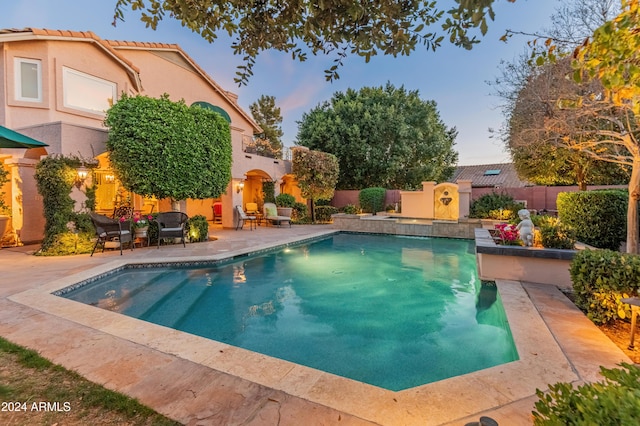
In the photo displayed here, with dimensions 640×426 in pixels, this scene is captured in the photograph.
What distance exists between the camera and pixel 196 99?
59.1ft

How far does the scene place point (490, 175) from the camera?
3691 cm

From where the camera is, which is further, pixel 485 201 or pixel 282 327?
pixel 485 201

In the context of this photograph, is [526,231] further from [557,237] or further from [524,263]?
[524,263]

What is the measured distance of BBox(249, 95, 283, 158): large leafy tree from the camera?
111ft

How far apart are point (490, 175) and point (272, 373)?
4005 cm

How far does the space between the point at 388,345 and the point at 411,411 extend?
214cm

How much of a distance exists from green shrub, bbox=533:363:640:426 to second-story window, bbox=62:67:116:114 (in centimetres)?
1475

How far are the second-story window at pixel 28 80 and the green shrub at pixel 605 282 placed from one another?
604 inches

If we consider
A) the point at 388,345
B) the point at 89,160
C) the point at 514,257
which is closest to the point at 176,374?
the point at 388,345

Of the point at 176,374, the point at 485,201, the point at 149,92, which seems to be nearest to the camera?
the point at 176,374

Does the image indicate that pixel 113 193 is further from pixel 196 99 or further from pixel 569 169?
pixel 569 169

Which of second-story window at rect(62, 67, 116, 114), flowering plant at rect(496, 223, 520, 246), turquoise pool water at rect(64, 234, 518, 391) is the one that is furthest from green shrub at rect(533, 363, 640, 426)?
second-story window at rect(62, 67, 116, 114)

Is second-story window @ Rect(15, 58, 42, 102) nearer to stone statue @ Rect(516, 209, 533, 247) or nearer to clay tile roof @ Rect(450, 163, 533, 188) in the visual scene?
stone statue @ Rect(516, 209, 533, 247)

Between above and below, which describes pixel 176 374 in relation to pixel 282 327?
above
